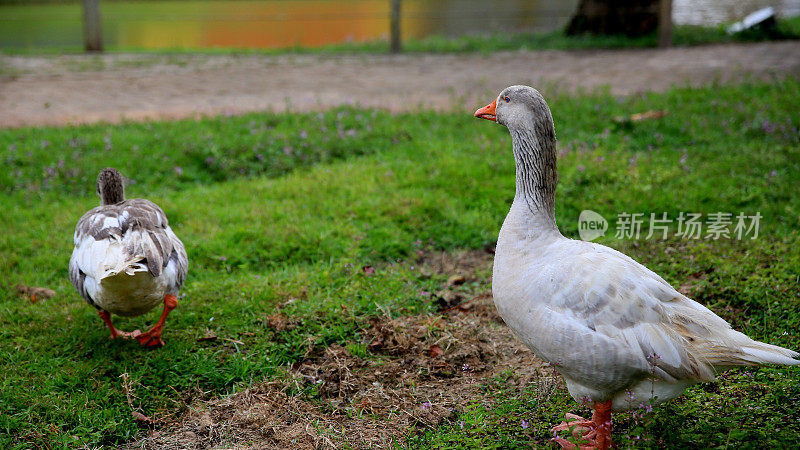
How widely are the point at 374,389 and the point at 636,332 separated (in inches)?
65.8

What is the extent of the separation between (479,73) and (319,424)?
27.6 ft

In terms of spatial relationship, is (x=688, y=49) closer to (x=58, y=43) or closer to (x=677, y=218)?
(x=677, y=218)

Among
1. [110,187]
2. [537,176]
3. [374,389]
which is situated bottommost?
[374,389]

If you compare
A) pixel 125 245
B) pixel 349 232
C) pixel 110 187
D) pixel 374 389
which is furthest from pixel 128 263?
pixel 349 232

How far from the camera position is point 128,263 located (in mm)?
3914

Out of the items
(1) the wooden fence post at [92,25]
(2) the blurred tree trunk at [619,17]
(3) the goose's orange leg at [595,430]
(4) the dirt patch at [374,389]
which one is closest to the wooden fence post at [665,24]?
(2) the blurred tree trunk at [619,17]

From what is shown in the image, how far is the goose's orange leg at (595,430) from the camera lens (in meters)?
3.37

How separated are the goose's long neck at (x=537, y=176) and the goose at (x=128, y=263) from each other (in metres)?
2.28

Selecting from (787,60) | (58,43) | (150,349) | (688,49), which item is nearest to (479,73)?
(688,49)

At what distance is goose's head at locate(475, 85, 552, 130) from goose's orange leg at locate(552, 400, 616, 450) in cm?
155

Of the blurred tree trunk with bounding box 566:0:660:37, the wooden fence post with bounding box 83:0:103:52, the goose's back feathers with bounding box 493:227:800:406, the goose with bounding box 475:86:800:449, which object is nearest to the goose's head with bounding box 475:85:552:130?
the goose with bounding box 475:86:800:449

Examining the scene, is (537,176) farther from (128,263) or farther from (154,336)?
(154,336)

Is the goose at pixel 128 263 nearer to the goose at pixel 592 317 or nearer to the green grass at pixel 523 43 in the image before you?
the goose at pixel 592 317

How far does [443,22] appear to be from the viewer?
19.0 m
